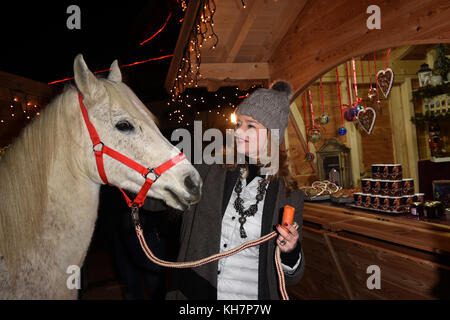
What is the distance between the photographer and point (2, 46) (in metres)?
3.64

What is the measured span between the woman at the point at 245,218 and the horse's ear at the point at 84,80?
66 cm

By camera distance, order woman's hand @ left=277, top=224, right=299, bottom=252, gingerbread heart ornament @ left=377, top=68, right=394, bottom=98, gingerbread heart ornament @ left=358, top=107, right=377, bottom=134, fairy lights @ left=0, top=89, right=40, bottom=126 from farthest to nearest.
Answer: fairy lights @ left=0, top=89, right=40, bottom=126, gingerbread heart ornament @ left=358, top=107, right=377, bottom=134, gingerbread heart ornament @ left=377, top=68, right=394, bottom=98, woman's hand @ left=277, top=224, right=299, bottom=252

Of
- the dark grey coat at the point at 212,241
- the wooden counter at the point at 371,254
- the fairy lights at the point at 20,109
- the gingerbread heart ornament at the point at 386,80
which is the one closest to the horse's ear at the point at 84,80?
the dark grey coat at the point at 212,241

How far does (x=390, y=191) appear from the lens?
7.72 feet

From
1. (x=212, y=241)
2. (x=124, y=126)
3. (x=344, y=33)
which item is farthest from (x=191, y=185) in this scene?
(x=344, y=33)

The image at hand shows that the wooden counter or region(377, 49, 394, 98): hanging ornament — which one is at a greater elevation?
region(377, 49, 394, 98): hanging ornament

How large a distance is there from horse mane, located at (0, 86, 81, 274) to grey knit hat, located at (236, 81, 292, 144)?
2.86ft

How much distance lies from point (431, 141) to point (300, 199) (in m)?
2.72

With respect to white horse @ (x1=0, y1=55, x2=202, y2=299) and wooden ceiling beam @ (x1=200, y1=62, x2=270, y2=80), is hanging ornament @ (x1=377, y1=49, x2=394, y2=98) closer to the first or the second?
wooden ceiling beam @ (x1=200, y1=62, x2=270, y2=80)

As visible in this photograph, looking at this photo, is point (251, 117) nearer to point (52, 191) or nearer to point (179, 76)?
point (52, 191)

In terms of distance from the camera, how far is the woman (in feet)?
4.09

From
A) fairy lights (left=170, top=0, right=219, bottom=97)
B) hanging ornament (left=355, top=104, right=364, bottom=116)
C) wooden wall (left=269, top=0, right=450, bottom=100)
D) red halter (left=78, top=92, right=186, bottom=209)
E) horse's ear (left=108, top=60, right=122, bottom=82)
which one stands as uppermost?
fairy lights (left=170, top=0, right=219, bottom=97)

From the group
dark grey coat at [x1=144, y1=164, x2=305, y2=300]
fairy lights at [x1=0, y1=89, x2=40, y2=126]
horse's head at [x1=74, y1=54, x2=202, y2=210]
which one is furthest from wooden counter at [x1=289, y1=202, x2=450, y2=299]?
fairy lights at [x1=0, y1=89, x2=40, y2=126]
